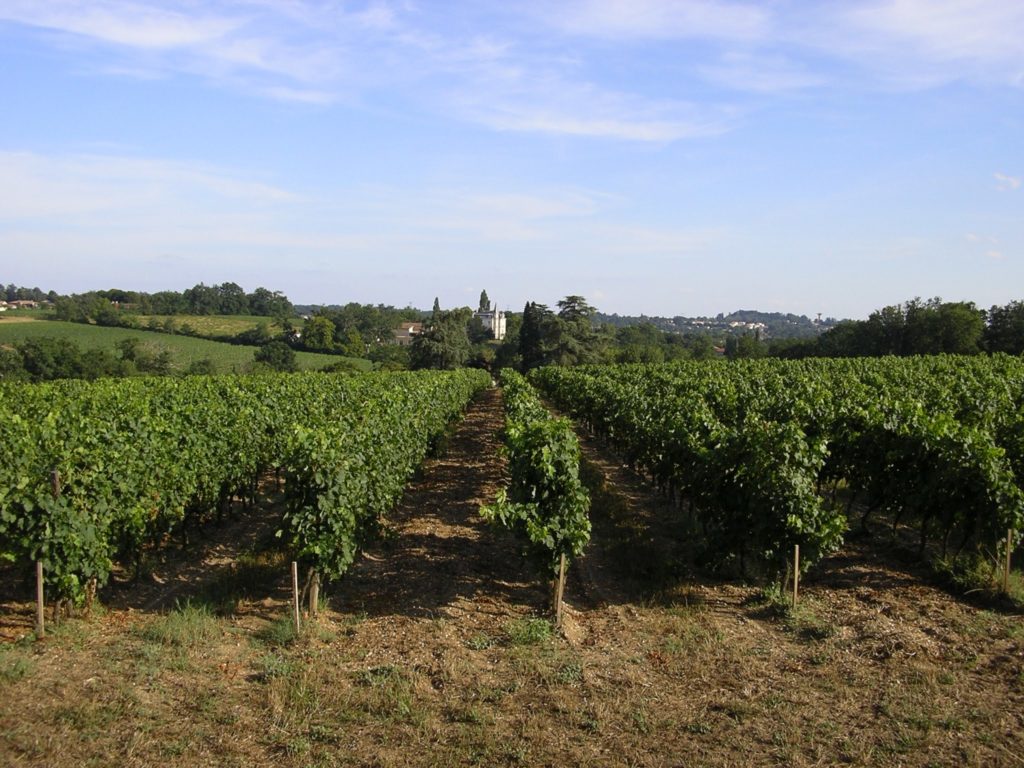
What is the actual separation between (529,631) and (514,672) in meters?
1.02

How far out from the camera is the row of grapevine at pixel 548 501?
9.22 m

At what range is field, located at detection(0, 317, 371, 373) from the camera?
263 ft

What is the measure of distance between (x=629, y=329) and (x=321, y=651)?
448 ft

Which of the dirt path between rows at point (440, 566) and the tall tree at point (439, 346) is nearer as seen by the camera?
the dirt path between rows at point (440, 566)

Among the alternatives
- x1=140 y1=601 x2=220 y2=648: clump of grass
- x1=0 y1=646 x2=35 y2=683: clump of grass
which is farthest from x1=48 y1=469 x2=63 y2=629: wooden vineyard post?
x1=140 y1=601 x2=220 y2=648: clump of grass

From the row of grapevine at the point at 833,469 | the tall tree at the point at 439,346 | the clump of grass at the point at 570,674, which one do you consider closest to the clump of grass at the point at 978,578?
the row of grapevine at the point at 833,469

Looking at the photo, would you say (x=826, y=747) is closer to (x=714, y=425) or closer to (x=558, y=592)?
(x=558, y=592)

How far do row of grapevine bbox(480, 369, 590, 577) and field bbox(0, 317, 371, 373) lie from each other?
69927 millimetres

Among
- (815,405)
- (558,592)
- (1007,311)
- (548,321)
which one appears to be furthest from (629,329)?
(558,592)

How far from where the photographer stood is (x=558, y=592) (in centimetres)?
919

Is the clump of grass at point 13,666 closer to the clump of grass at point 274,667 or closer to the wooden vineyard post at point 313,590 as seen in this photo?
the clump of grass at point 274,667

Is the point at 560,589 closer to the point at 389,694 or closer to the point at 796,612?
the point at 389,694

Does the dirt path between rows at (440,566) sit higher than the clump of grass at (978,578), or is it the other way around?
the clump of grass at (978,578)

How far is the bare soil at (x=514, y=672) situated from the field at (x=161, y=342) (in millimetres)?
69282
